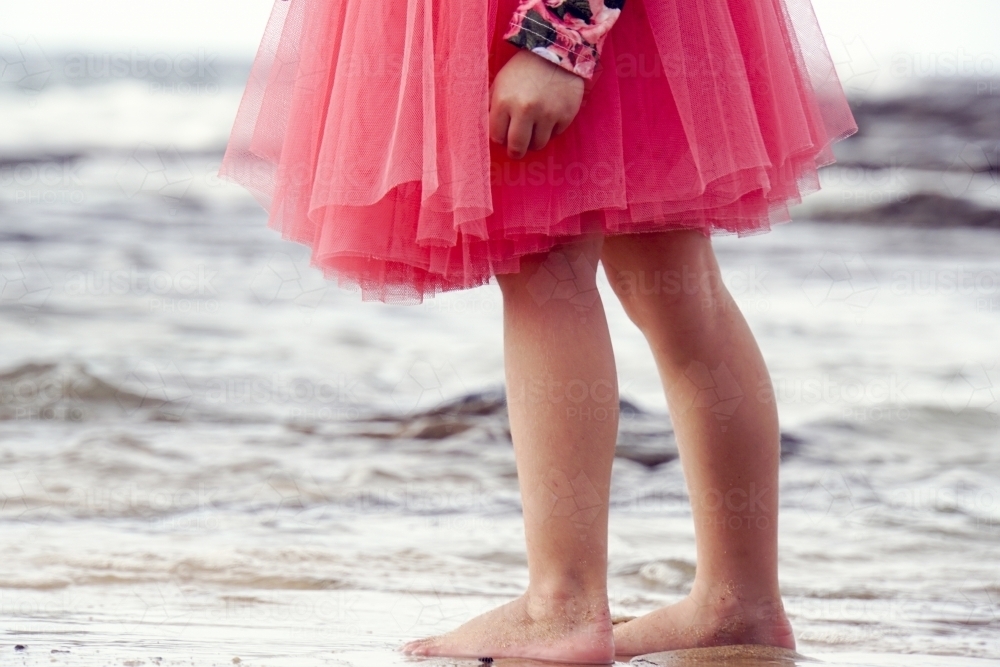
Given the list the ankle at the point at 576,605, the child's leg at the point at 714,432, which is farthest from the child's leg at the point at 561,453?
the child's leg at the point at 714,432

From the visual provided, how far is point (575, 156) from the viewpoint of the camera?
3.85ft

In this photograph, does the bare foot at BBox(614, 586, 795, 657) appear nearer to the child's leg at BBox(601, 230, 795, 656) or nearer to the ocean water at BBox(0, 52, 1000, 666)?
the child's leg at BBox(601, 230, 795, 656)

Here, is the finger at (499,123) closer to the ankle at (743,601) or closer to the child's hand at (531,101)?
the child's hand at (531,101)

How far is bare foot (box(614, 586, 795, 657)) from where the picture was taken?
1.34 metres

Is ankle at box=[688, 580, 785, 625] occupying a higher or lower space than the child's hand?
lower

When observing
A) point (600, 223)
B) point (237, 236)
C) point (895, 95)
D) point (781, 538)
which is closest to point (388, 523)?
point (781, 538)

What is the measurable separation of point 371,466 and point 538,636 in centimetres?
158

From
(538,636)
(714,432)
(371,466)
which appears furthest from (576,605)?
(371,466)

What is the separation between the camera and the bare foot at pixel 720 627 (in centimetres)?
134

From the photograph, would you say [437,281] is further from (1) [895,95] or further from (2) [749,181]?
(1) [895,95]

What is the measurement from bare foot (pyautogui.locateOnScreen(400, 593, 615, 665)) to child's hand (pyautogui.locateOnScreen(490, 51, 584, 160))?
1.63ft

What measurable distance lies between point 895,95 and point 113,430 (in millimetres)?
13592

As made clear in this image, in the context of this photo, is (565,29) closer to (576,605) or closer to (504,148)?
(504,148)

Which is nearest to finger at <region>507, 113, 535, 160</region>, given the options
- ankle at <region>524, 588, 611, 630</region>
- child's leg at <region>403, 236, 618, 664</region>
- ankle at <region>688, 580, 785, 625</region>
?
child's leg at <region>403, 236, 618, 664</region>
